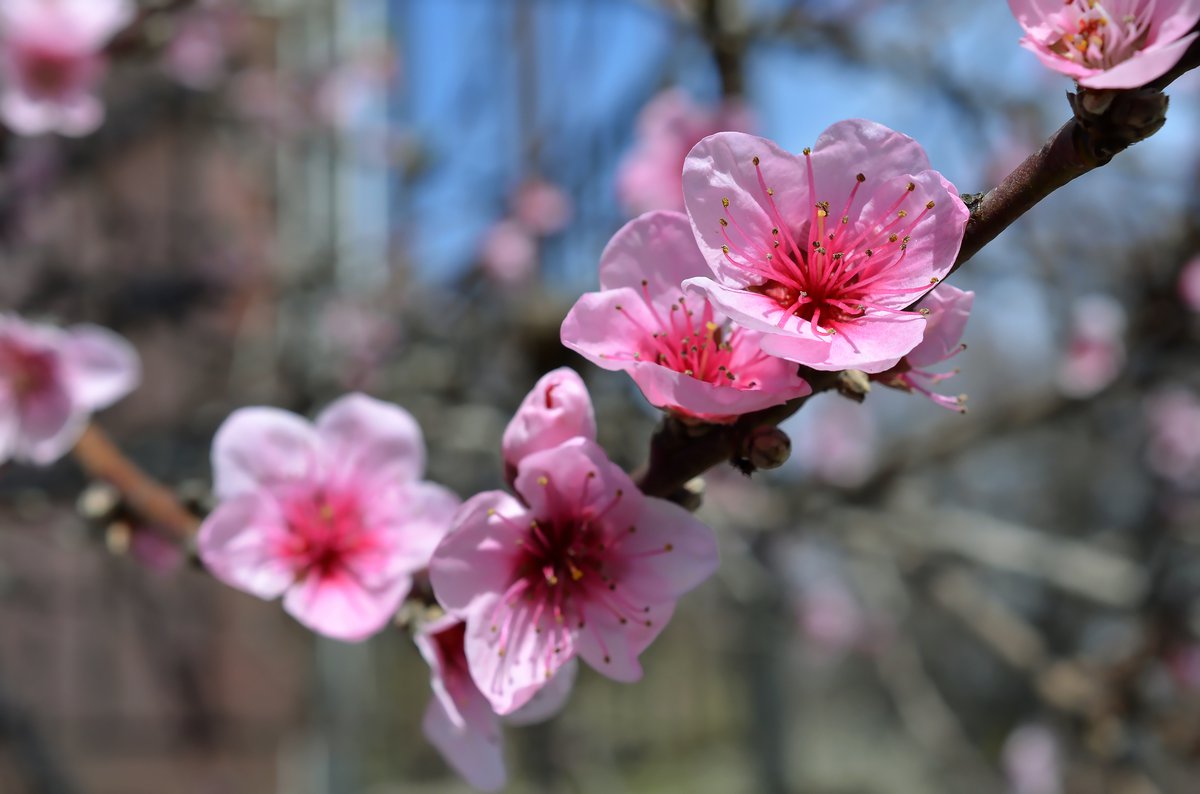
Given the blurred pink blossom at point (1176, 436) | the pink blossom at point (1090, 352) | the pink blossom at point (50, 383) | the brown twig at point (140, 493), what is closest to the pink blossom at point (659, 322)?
the brown twig at point (140, 493)

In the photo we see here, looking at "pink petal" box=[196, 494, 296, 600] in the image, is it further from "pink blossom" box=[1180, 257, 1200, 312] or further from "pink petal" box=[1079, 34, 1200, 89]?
"pink blossom" box=[1180, 257, 1200, 312]

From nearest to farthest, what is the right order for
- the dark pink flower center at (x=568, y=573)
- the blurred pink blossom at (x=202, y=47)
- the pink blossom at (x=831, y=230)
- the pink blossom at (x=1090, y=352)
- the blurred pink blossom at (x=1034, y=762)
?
the pink blossom at (x=831, y=230)
the dark pink flower center at (x=568, y=573)
the pink blossom at (x=1090, y=352)
the blurred pink blossom at (x=1034, y=762)
the blurred pink blossom at (x=202, y=47)

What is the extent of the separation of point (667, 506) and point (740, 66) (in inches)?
64.3

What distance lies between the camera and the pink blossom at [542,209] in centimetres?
362

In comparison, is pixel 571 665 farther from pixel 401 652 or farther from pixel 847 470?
pixel 401 652

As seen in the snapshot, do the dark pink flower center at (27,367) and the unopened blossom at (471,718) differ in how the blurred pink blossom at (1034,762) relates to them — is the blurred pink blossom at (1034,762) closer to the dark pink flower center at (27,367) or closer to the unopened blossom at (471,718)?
the unopened blossom at (471,718)

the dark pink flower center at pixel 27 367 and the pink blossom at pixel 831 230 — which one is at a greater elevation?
the pink blossom at pixel 831 230

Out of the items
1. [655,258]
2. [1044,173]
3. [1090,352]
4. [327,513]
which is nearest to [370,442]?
[327,513]

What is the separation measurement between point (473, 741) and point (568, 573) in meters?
0.16

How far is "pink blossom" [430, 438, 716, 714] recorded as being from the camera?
730 mm

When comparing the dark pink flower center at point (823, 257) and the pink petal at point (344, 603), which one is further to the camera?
the pink petal at point (344, 603)

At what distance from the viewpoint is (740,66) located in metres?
2.12

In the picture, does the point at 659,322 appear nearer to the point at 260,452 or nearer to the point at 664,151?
the point at 260,452

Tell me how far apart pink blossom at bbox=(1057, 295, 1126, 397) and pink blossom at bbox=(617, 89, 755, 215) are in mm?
976
